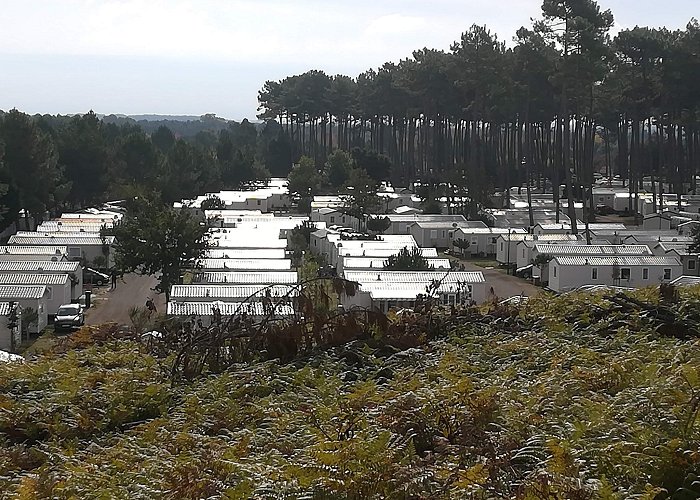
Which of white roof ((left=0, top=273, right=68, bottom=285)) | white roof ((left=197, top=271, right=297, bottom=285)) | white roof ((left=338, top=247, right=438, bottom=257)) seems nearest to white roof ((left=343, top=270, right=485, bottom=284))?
white roof ((left=197, top=271, right=297, bottom=285))

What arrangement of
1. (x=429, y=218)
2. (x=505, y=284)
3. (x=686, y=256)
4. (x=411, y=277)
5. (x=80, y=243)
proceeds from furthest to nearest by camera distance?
(x=429, y=218), (x=80, y=243), (x=686, y=256), (x=505, y=284), (x=411, y=277)

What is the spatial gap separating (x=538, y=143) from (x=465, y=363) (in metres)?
62.9

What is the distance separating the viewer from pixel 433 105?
58.3 m

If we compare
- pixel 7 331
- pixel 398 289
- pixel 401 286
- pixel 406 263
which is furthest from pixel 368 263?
pixel 7 331

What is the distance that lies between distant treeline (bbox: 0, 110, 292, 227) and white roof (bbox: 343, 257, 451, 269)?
13.8 m

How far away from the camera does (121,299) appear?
28.2 m

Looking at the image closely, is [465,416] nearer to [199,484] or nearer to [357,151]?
[199,484]

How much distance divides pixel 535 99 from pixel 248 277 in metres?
27.3

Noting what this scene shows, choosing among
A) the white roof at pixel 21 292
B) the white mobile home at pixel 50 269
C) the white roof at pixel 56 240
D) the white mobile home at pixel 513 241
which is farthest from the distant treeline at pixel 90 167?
the white mobile home at pixel 513 241

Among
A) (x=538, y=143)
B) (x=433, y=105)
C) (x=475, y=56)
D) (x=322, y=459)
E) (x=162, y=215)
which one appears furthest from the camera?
(x=538, y=143)

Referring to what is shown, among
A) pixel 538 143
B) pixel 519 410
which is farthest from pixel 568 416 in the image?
pixel 538 143

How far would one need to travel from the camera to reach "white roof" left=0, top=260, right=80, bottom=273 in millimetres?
26750

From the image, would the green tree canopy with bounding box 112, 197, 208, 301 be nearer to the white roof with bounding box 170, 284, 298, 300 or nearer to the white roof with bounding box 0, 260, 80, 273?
the white roof with bounding box 0, 260, 80, 273

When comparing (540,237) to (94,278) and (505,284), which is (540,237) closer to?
(505,284)
